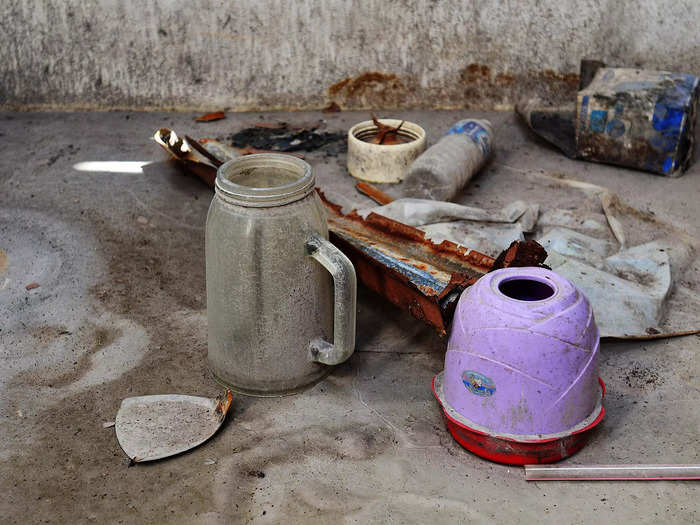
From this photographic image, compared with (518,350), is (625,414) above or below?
below

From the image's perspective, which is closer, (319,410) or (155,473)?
(155,473)

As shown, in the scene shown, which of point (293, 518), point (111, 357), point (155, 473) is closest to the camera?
point (293, 518)

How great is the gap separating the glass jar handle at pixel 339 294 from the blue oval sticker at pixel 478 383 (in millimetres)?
437

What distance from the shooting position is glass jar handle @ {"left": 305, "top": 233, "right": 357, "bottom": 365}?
2551 millimetres

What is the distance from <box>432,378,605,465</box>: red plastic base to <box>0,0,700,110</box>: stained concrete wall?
330cm

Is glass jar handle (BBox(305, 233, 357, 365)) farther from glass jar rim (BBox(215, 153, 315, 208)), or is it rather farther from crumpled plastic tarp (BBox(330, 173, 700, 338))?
crumpled plastic tarp (BBox(330, 173, 700, 338))

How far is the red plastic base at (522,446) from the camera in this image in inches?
95.3

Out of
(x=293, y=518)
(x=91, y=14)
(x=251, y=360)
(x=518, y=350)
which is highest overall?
(x=91, y=14)

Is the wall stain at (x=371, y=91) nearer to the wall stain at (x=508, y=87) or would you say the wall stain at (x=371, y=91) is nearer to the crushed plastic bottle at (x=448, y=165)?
the wall stain at (x=508, y=87)

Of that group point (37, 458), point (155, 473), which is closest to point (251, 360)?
point (155, 473)

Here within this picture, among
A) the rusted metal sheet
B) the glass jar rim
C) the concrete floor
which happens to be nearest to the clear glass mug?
the glass jar rim

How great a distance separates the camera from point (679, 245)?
3.73 m

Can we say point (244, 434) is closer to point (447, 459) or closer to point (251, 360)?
point (251, 360)

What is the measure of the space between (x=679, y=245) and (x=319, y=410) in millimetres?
2046
